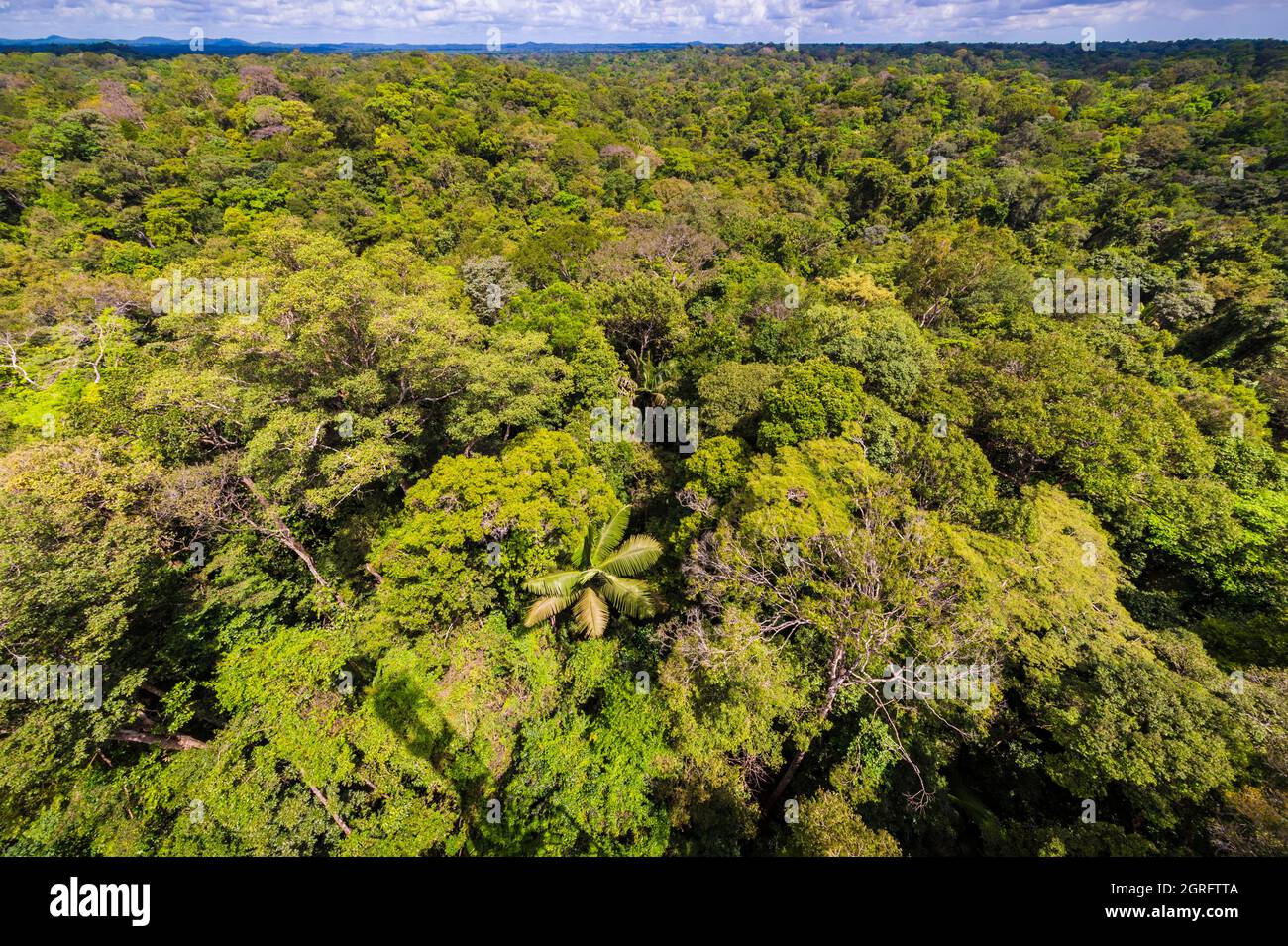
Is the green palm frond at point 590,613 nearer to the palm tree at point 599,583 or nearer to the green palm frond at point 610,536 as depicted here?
the palm tree at point 599,583

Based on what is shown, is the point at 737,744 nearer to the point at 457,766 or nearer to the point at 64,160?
the point at 457,766

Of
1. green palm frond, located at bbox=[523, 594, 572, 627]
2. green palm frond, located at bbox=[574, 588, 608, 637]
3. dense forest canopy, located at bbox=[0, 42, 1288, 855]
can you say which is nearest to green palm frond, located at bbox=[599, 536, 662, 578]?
dense forest canopy, located at bbox=[0, 42, 1288, 855]

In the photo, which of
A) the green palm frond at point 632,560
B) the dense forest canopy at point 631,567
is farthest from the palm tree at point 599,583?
the dense forest canopy at point 631,567

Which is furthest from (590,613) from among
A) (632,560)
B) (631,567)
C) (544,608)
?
(632,560)

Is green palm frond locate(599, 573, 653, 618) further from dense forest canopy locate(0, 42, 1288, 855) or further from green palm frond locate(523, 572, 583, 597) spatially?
green palm frond locate(523, 572, 583, 597)

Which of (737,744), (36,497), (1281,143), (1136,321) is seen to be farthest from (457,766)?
(1281,143)
